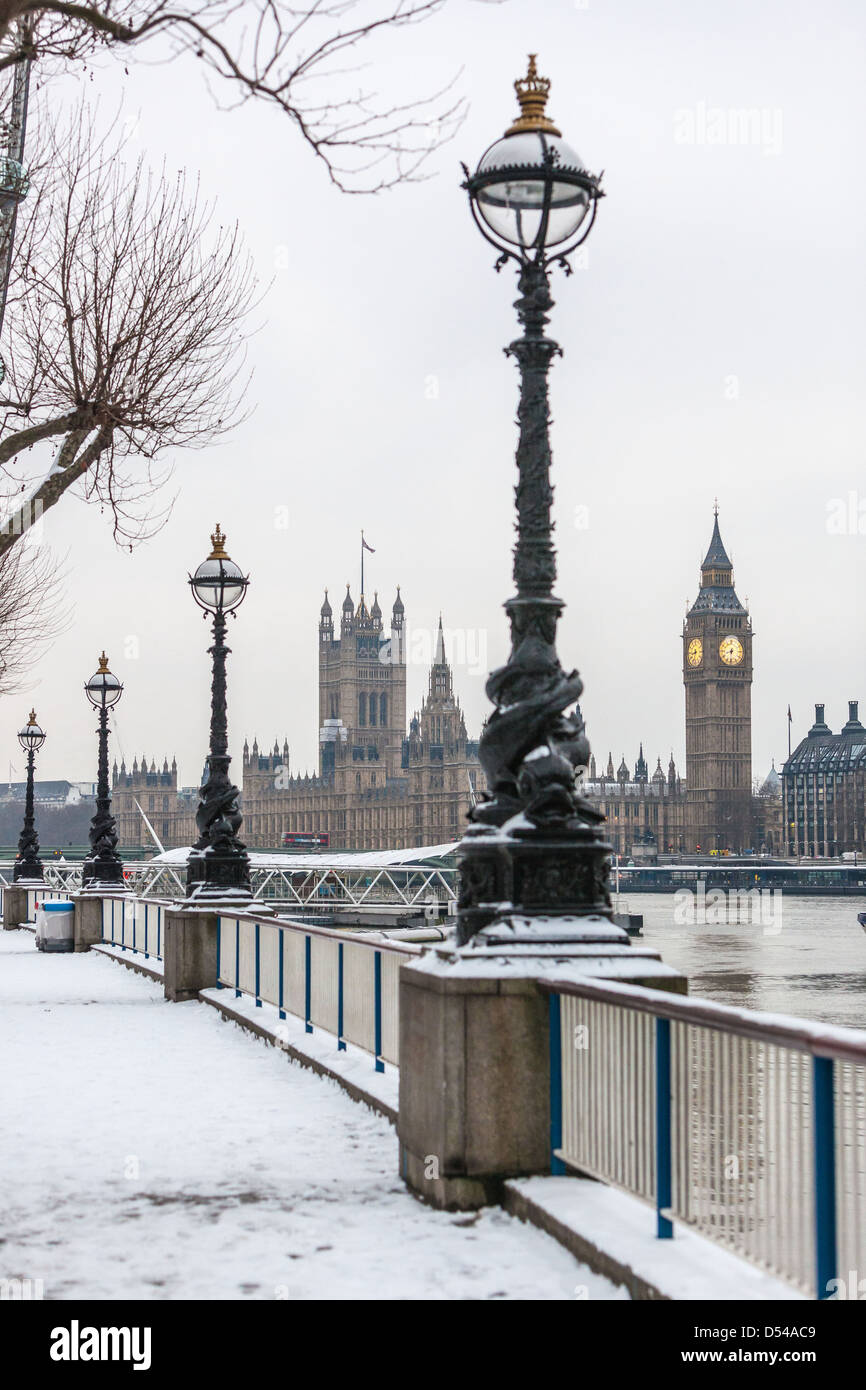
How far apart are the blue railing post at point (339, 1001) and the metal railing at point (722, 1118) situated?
4.75m

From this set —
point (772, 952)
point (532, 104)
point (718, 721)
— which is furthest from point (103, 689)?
point (718, 721)

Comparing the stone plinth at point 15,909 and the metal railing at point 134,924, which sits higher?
the metal railing at point 134,924

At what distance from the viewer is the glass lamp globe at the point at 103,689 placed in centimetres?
2731

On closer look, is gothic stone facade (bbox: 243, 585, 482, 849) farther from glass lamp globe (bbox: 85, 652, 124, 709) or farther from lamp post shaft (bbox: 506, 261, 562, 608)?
lamp post shaft (bbox: 506, 261, 562, 608)

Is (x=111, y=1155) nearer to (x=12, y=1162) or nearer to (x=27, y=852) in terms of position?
(x=12, y=1162)

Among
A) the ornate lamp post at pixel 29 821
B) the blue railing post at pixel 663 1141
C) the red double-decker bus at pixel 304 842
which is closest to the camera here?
the blue railing post at pixel 663 1141

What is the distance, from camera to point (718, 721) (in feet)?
616

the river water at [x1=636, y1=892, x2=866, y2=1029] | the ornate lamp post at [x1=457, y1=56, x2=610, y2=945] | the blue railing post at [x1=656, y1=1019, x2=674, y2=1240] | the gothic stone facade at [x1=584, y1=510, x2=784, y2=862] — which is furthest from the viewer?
the gothic stone facade at [x1=584, y1=510, x2=784, y2=862]

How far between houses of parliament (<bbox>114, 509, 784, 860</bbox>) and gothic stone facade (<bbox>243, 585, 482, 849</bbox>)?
12 cm

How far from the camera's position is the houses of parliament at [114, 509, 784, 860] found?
17700cm

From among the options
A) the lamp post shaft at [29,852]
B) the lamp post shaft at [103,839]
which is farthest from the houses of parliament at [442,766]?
the lamp post shaft at [103,839]

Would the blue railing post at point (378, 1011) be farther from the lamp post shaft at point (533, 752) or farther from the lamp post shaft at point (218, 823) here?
the lamp post shaft at point (218, 823)

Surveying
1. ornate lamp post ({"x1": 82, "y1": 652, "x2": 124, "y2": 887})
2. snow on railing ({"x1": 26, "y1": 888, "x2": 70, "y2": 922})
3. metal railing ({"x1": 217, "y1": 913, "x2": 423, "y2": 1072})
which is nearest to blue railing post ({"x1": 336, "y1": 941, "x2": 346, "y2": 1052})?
metal railing ({"x1": 217, "y1": 913, "x2": 423, "y2": 1072})

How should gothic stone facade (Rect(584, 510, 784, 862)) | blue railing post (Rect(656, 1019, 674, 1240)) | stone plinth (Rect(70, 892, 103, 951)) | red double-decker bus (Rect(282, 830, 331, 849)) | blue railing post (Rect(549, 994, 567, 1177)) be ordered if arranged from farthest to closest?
gothic stone facade (Rect(584, 510, 784, 862)) < red double-decker bus (Rect(282, 830, 331, 849)) < stone plinth (Rect(70, 892, 103, 951)) < blue railing post (Rect(549, 994, 567, 1177)) < blue railing post (Rect(656, 1019, 674, 1240))
